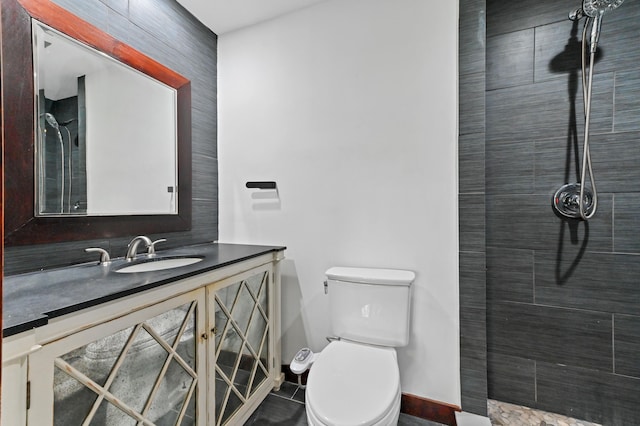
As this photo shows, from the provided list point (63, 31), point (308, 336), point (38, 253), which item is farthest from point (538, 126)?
point (38, 253)

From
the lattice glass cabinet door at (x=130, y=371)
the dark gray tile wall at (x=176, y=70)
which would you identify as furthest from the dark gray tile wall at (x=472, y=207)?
the dark gray tile wall at (x=176, y=70)

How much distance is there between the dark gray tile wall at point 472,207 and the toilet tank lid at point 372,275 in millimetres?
296

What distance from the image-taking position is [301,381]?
6.05ft

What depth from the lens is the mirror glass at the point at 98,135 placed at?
4.03 ft

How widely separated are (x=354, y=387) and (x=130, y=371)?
0.82 meters

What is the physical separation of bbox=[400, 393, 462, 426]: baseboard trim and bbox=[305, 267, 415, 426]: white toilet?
39cm

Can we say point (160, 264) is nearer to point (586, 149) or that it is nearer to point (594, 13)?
point (586, 149)

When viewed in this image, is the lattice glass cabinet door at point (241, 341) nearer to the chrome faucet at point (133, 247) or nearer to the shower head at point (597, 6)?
the chrome faucet at point (133, 247)

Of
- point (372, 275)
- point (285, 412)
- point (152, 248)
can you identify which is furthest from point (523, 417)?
point (152, 248)

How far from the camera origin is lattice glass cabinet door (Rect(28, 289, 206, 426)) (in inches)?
32.0

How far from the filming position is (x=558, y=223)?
5.11 feet

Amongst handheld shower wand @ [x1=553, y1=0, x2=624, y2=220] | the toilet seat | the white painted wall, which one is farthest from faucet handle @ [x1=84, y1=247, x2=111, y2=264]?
handheld shower wand @ [x1=553, y1=0, x2=624, y2=220]

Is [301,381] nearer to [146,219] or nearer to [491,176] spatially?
[146,219]

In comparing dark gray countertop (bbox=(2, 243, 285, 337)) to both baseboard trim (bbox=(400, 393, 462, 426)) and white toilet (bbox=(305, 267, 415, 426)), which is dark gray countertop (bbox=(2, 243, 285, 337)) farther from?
baseboard trim (bbox=(400, 393, 462, 426))
